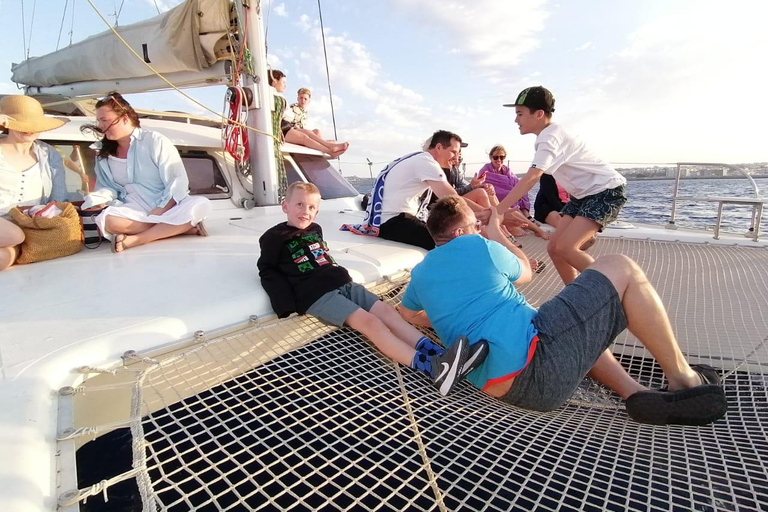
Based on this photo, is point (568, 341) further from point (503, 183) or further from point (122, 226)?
point (503, 183)

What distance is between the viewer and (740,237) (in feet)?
15.8

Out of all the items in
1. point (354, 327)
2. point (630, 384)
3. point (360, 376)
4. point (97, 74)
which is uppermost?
point (97, 74)

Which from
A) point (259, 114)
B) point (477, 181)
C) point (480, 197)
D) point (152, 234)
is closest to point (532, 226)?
point (477, 181)

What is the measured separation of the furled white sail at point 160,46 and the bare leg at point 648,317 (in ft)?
13.6

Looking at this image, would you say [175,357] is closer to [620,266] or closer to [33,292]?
[33,292]

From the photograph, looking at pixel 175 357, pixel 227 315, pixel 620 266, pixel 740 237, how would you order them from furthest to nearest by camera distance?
pixel 740 237 < pixel 227 315 < pixel 620 266 < pixel 175 357

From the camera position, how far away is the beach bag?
2.72 meters

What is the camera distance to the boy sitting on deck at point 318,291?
81.4 inches

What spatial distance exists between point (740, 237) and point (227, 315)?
5547mm

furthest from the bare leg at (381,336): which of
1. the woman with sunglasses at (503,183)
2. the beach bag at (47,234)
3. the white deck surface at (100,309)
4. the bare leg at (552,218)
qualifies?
the bare leg at (552,218)

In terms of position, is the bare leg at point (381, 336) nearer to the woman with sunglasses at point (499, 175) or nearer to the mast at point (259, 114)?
the mast at point (259, 114)

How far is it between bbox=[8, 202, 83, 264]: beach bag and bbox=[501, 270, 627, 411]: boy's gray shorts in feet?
9.61

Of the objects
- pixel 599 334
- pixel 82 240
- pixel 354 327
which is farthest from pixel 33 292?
pixel 599 334

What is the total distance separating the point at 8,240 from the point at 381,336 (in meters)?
2.37
